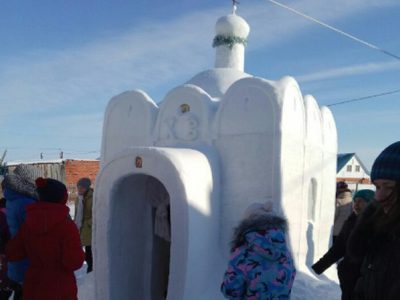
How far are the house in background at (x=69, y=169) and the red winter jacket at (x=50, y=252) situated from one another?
45.9 ft

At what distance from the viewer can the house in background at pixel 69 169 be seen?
1708 cm

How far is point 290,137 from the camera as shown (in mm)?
5297

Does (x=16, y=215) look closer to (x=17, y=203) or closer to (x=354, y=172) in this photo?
(x=17, y=203)

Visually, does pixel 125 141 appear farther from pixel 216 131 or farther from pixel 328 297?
pixel 328 297

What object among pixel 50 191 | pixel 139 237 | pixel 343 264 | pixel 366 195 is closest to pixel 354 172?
pixel 139 237

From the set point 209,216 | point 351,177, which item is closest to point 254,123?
point 209,216

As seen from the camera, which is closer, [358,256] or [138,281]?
[358,256]

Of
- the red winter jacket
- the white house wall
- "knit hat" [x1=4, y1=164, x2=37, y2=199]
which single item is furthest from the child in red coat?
the white house wall

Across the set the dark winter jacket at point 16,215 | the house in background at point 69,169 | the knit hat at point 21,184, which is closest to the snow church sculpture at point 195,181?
the knit hat at point 21,184

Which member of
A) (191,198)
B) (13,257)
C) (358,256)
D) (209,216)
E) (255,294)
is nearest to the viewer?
(358,256)

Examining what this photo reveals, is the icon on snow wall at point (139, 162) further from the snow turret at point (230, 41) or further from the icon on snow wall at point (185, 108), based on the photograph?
the snow turret at point (230, 41)

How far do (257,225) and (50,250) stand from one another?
1519 mm

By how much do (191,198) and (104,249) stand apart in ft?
4.31

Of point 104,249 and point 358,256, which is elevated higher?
point 358,256
